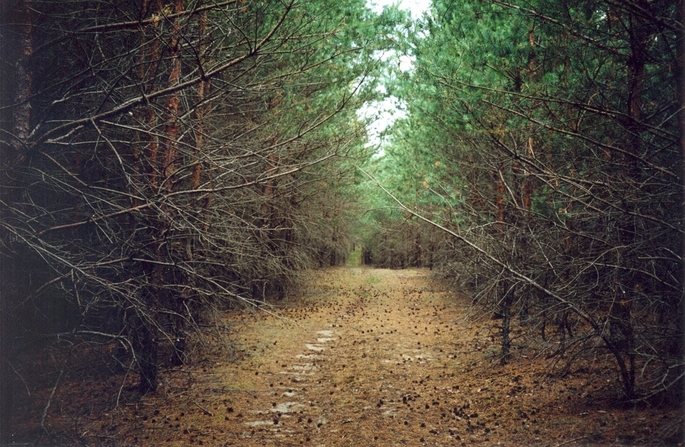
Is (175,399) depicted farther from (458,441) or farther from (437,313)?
(437,313)

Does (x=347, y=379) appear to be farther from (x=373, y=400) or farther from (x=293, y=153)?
(x=293, y=153)

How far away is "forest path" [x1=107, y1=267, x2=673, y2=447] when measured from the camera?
5.29m

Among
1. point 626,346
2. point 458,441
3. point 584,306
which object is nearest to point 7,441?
point 458,441

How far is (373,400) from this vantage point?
6.79m

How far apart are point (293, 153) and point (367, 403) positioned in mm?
3582

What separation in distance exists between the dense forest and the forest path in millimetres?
520

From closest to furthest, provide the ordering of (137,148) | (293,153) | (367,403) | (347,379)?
(293,153), (367,403), (137,148), (347,379)

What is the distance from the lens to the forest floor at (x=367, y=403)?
520 centimetres

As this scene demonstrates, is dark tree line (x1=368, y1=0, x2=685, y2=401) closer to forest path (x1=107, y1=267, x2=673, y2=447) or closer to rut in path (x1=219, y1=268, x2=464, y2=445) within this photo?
forest path (x1=107, y1=267, x2=673, y2=447)

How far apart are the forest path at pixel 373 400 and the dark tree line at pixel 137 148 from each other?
85 centimetres

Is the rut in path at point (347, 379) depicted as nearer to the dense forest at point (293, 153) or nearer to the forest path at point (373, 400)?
the forest path at point (373, 400)

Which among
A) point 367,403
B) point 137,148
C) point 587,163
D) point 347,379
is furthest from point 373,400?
point 137,148

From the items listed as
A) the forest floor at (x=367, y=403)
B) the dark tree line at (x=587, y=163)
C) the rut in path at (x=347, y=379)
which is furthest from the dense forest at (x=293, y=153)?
the rut in path at (x=347, y=379)

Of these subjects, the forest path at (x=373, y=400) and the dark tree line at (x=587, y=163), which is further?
the forest path at (x=373, y=400)
